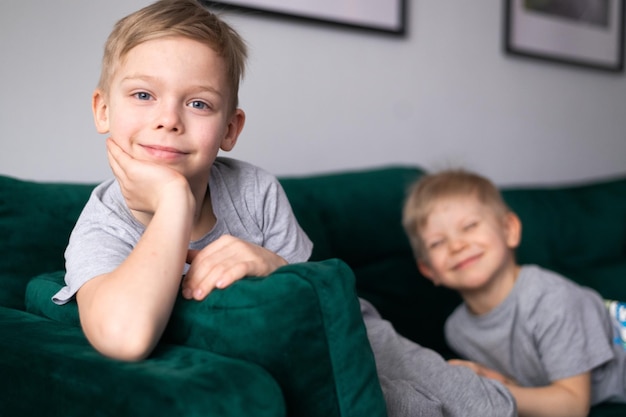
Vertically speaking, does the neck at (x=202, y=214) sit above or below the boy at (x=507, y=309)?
above

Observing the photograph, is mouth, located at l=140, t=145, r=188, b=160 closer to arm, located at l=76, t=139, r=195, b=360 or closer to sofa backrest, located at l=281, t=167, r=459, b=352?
arm, located at l=76, t=139, r=195, b=360

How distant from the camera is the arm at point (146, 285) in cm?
92

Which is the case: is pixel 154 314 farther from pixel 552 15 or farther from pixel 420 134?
pixel 552 15

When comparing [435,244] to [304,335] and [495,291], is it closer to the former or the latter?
[495,291]

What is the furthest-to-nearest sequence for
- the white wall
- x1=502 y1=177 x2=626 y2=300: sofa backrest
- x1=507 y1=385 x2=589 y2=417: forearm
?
1. x1=502 y1=177 x2=626 y2=300: sofa backrest
2. the white wall
3. x1=507 y1=385 x2=589 y2=417: forearm

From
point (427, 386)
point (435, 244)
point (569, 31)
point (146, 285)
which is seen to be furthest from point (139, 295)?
point (569, 31)

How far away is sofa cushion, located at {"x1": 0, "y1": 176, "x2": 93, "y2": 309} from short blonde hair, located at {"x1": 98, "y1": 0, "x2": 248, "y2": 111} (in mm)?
346

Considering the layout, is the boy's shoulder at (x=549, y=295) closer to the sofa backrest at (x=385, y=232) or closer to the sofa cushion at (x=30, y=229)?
the sofa backrest at (x=385, y=232)

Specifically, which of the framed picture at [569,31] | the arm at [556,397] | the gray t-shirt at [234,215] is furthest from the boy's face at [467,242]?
the framed picture at [569,31]

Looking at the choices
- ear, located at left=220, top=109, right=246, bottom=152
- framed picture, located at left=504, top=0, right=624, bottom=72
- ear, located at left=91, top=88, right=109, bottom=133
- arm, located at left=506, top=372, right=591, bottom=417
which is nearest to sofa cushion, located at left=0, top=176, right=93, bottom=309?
ear, located at left=91, top=88, right=109, bottom=133

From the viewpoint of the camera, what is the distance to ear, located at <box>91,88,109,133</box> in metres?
1.29

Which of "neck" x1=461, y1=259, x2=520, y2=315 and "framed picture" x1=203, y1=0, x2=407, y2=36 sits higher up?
"framed picture" x1=203, y1=0, x2=407, y2=36

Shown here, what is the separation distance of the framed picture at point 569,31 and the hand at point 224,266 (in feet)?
8.11

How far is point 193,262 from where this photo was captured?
3.56 feet
